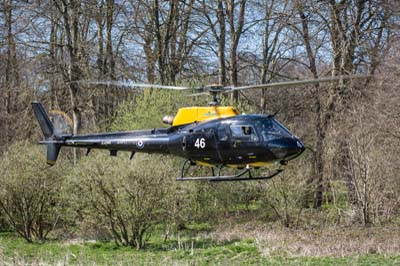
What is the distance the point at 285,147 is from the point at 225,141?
1368mm

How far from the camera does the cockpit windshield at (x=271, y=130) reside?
1237 centimetres

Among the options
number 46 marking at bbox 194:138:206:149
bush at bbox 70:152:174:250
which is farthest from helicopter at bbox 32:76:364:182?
bush at bbox 70:152:174:250

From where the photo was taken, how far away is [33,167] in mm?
20812

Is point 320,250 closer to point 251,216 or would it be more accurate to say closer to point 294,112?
point 251,216

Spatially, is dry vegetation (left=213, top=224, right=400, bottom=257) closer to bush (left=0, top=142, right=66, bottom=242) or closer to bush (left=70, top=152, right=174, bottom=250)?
bush (left=70, top=152, right=174, bottom=250)

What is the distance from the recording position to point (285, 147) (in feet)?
40.1

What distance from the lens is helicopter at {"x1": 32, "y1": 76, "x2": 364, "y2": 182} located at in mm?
12383

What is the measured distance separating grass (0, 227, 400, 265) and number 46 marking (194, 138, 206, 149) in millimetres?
3277

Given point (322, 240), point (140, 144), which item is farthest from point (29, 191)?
point (322, 240)

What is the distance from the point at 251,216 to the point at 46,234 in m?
7.79

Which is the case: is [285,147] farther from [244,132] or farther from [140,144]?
[140,144]

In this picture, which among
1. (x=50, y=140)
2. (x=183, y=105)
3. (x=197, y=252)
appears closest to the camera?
(x=50, y=140)

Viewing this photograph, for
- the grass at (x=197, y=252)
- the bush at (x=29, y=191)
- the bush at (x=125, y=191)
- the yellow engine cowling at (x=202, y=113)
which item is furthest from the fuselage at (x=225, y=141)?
the bush at (x=29, y=191)

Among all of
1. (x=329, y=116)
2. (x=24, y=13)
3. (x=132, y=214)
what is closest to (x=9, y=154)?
(x=132, y=214)
